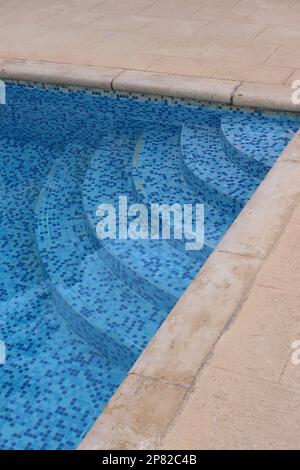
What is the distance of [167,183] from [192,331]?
2344mm

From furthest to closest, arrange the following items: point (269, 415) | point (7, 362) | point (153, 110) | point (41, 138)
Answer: point (41, 138) < point (153, 110) < point (7, 362) < point (269, 415)

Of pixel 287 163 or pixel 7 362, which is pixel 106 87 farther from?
pixel 7 362

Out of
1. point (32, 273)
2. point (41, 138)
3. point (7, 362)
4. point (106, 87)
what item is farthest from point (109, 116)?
point (7, 362)

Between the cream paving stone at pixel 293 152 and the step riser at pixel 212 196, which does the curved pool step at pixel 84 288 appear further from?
the cream paving stone at pixel 293 152

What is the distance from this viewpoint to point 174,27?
7.77 m

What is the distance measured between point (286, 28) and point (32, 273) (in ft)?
13.4

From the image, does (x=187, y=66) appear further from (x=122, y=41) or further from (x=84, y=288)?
(x=84, y=288)

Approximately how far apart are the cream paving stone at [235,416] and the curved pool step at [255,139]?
8.42 feet

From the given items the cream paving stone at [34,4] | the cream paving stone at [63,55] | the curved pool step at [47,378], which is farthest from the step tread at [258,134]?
the cream paving stone at [34,4]

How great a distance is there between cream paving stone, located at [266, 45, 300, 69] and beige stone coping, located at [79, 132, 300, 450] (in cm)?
238

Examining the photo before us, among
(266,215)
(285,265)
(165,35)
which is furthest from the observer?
(165,35)

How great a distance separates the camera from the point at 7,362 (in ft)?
15.3

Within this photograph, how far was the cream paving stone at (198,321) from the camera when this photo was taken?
10.5 feet

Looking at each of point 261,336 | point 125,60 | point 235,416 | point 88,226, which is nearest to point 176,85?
point 125,60
